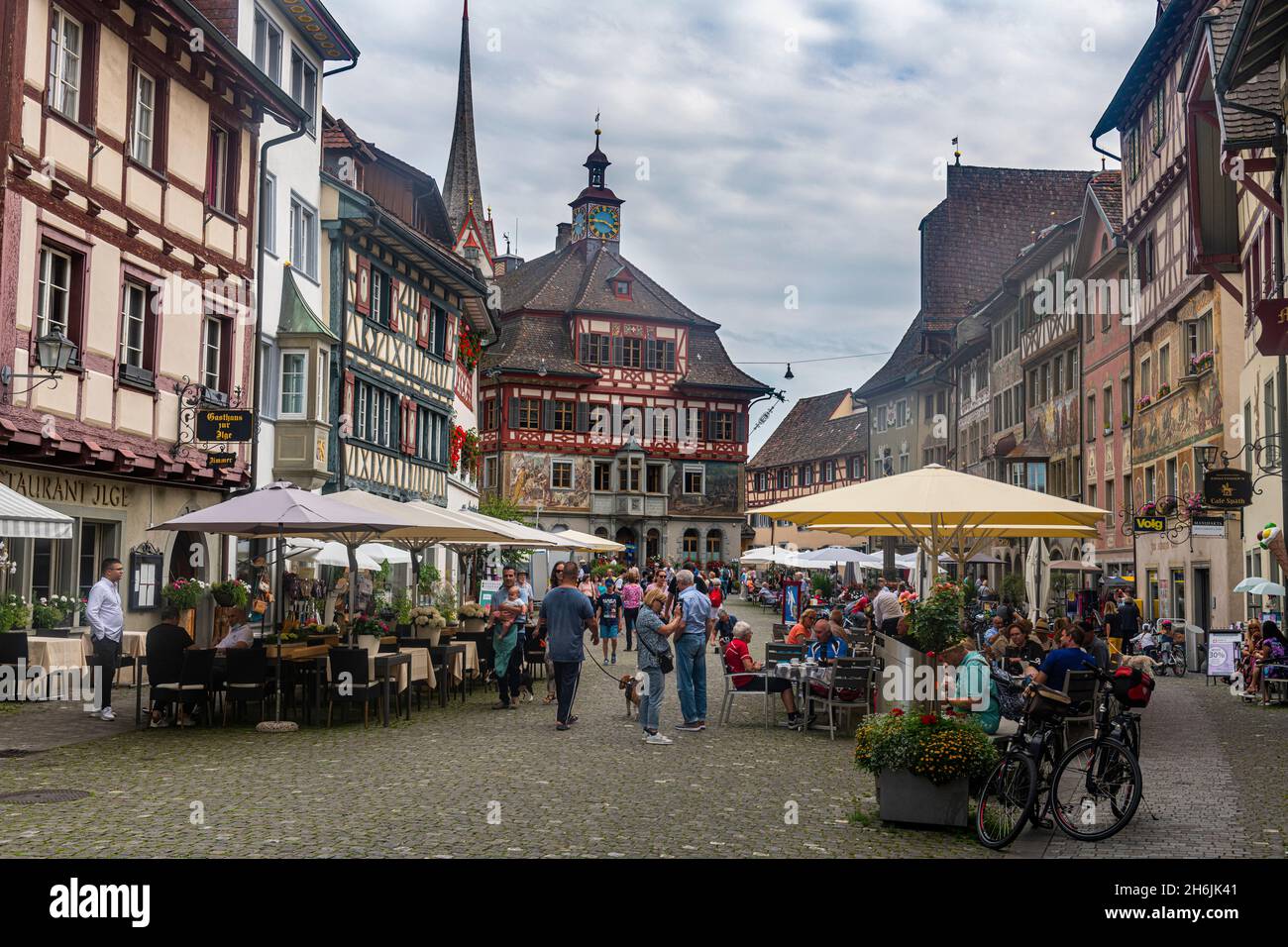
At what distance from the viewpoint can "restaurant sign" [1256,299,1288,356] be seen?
15789 mm

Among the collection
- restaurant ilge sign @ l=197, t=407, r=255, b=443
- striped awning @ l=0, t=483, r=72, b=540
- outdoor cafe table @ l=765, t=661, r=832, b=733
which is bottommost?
outdoor cafe table @ l=765, t=661, r=832, b=733

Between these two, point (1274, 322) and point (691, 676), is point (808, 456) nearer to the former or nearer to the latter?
point (1274, 322)

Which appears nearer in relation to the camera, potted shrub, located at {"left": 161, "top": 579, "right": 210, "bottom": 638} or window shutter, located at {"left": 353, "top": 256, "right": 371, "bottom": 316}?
potted shrub, located at {"left": 161, "top": 579, "right": 210, "bottom": 638}

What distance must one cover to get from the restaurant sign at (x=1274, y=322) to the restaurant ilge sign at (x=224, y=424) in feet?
44.1

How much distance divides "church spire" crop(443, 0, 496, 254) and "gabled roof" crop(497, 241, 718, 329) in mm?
4196

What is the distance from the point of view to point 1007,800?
8.79m

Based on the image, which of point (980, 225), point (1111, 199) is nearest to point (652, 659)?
point (1111, 199)

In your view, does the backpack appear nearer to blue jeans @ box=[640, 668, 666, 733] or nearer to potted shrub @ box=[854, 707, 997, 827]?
potted shrub @ box=[854, 707, 997, 827]

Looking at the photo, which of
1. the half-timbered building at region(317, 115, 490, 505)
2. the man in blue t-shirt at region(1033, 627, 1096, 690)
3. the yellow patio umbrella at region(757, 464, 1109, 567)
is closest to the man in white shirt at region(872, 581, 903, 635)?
the yellow patio umbrella at region(757, 464, 1109, 567)

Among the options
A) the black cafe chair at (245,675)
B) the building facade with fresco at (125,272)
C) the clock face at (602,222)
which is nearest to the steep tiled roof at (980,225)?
the clock face at (602,222)

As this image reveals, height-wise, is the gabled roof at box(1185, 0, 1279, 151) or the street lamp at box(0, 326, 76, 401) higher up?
the gabled roof at box(1185, 0, 1279, 151)

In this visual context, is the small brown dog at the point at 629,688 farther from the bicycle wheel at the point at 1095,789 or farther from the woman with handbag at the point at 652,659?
the bicycle wheel at the point at 1095,789

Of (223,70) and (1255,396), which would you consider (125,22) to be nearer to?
(223,70)
